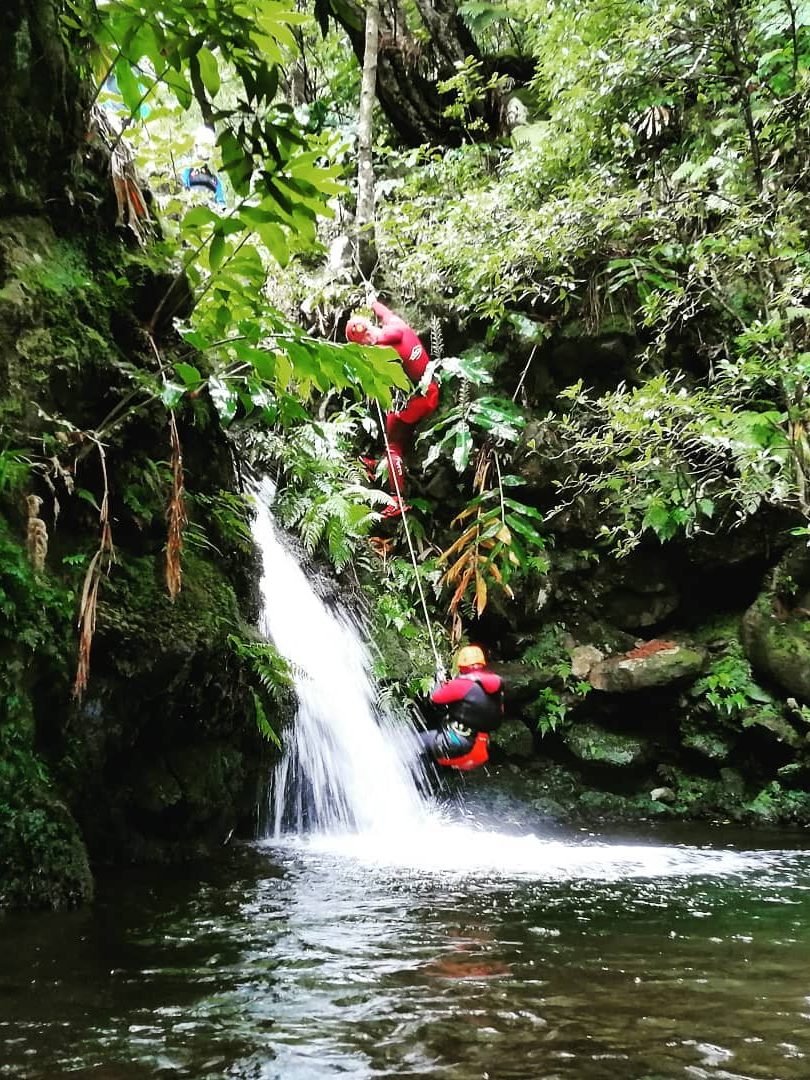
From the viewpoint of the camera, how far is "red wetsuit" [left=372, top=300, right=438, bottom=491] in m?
8.55

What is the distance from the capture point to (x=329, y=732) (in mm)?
6359

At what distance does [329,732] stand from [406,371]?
4428mm

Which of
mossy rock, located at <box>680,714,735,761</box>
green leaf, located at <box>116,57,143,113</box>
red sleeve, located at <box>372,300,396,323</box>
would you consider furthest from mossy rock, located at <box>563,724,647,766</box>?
green leaf, located at <box>116,57,143,113</box>

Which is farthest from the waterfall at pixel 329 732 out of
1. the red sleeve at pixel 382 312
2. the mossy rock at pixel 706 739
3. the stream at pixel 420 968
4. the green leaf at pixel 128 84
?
the green leaf at pixel 128 84

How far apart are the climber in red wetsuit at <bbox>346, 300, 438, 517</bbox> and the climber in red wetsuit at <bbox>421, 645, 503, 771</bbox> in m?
2.33

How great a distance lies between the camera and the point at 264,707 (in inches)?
208

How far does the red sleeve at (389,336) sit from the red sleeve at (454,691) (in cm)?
405

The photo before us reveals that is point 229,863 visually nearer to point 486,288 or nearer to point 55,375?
point 55,375

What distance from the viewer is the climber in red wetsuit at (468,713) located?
649 centimetres

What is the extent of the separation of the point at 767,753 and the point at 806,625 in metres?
1.44

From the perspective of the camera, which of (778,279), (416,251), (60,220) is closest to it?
(60,220)

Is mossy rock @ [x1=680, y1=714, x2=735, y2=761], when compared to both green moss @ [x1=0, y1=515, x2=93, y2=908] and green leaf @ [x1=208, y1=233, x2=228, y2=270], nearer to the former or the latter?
green moss @ [x1=0, y1=515, x2=93, y2=908]

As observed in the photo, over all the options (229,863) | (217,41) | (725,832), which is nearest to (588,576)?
(725,832)

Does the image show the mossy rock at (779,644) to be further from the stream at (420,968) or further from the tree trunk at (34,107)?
the tree trunk at (34,107)
